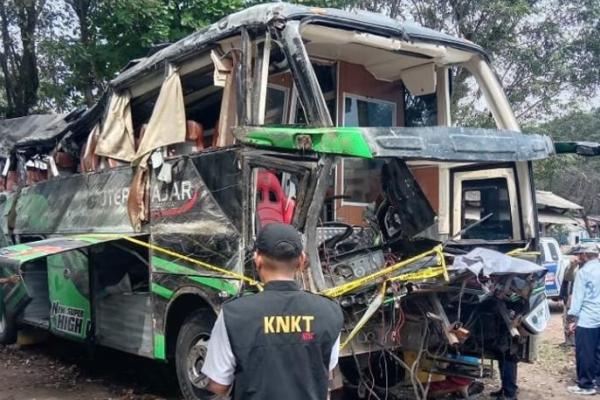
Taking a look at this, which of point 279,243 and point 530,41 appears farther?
point 530,41

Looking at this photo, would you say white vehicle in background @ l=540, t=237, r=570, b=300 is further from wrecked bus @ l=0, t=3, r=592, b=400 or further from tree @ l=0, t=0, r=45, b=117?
tree @ l=0, t=0, r=45, b=117

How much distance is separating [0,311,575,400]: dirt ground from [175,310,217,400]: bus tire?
1304 millimetres

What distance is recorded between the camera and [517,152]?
4.95m

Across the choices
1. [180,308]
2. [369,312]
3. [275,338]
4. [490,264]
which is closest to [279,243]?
[275,338]

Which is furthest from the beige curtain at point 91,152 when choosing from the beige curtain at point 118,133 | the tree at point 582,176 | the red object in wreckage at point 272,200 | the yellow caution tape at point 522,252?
the tree at point 582,176

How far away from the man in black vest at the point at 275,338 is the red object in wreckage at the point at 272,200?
10.1 feet

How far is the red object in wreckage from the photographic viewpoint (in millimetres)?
5555

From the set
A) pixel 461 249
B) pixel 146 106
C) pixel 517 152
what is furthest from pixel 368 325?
pixel 146 106

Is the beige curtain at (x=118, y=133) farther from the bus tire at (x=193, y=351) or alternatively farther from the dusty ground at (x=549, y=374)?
the dusty ground at (x=549, y=374)

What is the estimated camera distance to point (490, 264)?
466 cm

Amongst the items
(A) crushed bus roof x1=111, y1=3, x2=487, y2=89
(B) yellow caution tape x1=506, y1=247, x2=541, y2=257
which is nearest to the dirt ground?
(B) yellow caution tape x1=506, y1=247, x2=541, y2=257

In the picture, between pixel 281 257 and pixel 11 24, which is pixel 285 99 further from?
pixel 11 24

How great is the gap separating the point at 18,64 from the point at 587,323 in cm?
1487

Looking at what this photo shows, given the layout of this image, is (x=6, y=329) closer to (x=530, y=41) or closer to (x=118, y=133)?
(x=118, y=133)
